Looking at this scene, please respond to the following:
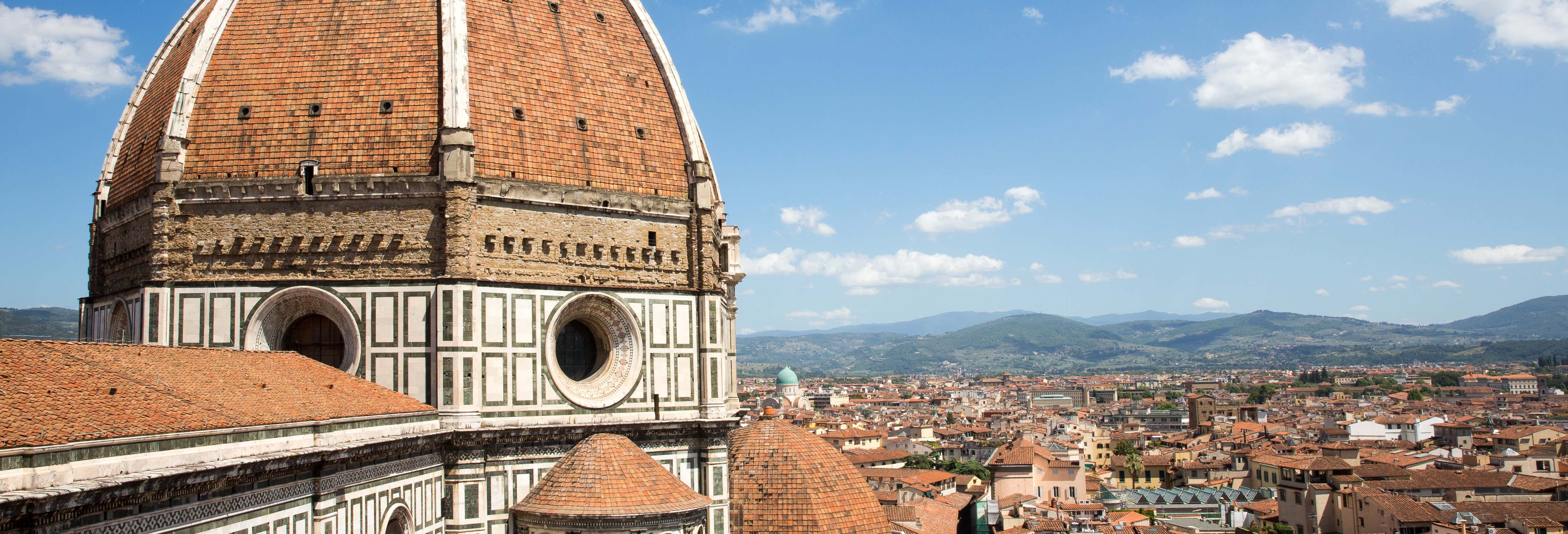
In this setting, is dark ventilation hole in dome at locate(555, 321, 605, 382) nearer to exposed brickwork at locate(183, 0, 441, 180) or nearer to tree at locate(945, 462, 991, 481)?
exposed brickwork at locate(183, 0, 441, 180)

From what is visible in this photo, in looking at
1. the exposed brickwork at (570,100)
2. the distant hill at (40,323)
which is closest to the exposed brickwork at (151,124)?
the exposed brickwork at (570,100)

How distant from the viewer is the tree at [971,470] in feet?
306

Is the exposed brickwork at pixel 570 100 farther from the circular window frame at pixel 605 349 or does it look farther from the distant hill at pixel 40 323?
the distant hill at pixel 40 323

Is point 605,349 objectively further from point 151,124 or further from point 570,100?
point 151,124

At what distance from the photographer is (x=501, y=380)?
2128 centimetres

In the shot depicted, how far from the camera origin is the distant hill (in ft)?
409

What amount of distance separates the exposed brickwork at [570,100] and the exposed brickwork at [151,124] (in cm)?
524

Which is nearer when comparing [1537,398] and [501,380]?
[501,380]

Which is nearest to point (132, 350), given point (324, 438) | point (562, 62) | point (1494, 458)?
point (324, 438)

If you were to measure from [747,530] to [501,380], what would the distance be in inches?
232

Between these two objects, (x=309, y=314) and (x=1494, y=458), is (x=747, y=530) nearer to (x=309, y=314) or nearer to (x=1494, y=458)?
(x=309, y=314)

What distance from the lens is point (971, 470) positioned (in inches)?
3807

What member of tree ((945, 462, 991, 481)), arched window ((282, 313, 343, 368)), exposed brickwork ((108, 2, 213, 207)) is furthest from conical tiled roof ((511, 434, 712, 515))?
tree ((945, 462, 991, 481))

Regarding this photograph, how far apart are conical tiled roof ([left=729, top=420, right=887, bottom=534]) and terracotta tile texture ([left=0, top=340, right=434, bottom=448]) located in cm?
719
